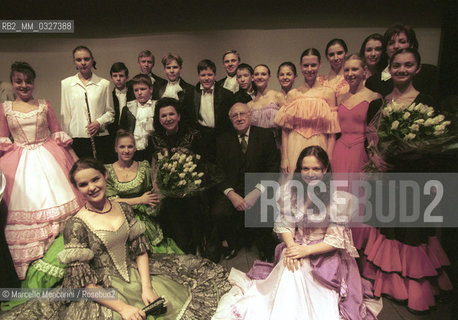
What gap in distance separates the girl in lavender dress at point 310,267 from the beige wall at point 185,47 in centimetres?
89

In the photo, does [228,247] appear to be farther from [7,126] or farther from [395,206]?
[7,126]

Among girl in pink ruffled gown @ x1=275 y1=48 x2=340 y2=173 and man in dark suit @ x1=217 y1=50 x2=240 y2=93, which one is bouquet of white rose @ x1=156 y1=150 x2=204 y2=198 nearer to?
man in dark suit @ x1=217 y1=50 x2=240 y2=93

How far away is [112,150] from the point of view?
2812 mm

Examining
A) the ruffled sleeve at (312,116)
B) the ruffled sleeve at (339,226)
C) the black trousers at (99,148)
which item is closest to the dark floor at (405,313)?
the ruffled sleeve at (339,226)

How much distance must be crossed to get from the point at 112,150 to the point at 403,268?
2.44m

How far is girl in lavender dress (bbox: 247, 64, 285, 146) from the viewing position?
2738 mm

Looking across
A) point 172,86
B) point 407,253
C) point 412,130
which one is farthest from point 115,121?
point 407,253

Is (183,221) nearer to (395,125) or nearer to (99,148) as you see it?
(99,148)

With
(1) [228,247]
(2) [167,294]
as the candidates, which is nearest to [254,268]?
(1) [228,247]

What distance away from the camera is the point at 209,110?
287cm

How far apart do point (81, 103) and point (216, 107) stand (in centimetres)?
108

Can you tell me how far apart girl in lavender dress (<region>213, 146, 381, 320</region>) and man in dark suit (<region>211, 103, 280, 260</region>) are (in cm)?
43

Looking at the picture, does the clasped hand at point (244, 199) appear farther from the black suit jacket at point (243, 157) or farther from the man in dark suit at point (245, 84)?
the man in dark suit at point (245, 84)

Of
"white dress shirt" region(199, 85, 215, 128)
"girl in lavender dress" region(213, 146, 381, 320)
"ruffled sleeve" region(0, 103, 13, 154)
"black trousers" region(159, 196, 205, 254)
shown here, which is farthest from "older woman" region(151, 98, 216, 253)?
"ruffled sleeve" region(0, 103, 13, 154)
